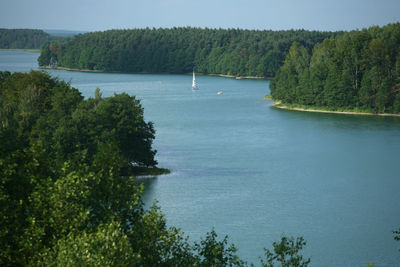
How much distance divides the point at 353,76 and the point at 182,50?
7528cm

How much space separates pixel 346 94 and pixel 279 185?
35.0 meters

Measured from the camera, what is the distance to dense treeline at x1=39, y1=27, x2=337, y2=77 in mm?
126375

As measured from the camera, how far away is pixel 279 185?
37.0m

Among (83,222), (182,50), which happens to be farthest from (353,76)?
(182,50)

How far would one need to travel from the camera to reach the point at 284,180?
38.4 m

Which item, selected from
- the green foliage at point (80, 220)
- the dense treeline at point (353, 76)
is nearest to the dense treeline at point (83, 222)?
the green foliage at point (80, 220)

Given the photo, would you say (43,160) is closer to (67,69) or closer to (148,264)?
(148,264)

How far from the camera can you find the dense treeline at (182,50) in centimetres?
12638

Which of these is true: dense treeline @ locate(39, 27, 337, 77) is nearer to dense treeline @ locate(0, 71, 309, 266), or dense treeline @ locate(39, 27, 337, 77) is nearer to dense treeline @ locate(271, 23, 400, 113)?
dense treeline @ locate(271, 23, 400, 113)

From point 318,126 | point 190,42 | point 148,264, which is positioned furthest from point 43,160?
point 190,42

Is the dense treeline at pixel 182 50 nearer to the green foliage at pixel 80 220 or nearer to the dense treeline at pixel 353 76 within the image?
the dense treeline at pixel 353 76

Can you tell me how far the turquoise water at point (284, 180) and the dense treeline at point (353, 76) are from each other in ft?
11.1

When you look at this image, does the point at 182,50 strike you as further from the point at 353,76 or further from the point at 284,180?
the point at 284,180

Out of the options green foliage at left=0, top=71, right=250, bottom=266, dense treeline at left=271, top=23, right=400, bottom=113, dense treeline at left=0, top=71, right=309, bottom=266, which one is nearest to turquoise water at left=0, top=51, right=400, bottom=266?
dense treeline at left=271, top=23, right=400, bottom=113
